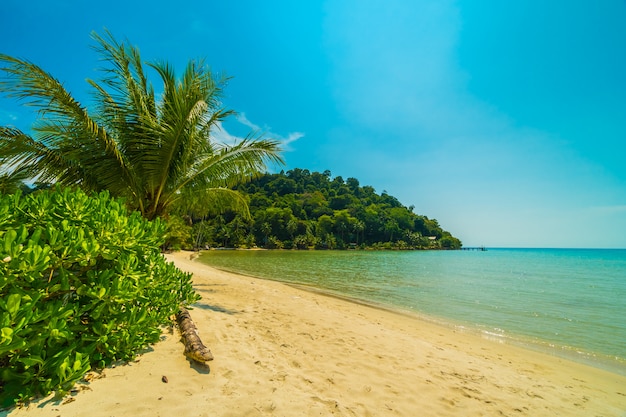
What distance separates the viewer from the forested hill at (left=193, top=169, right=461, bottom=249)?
75688 mm

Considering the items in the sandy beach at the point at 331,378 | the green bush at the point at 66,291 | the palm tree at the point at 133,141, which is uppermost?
the palm tree at the point at 133,141

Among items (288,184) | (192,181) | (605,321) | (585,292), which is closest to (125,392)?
(192,181)

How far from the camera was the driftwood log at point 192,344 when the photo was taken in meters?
3.22

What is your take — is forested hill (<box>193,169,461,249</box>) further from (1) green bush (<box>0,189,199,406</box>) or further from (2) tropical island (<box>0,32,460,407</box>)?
(1) green bush (<box>0,189,199,406</box>)

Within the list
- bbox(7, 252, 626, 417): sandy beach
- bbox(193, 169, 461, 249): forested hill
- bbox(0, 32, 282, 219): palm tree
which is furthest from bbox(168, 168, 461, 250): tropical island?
bbox(7, 252, 626, 417): sandy beach

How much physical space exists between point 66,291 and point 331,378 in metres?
3.00

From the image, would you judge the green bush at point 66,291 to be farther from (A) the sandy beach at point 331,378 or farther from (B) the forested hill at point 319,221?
(B) the forested hill at point 319,221

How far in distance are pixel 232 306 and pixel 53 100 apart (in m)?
5.86

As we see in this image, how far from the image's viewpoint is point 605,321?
8.45m

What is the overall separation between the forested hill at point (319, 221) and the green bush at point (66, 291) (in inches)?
2308

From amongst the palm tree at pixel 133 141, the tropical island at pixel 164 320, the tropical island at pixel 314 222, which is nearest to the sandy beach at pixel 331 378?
the tropical island at pixel 164 320

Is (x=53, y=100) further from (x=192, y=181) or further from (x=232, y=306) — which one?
(x=232, y=306)

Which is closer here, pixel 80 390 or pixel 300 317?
pixel 80 390

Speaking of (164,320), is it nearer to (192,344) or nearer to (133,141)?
(192,344)
